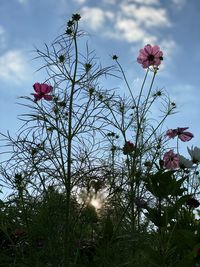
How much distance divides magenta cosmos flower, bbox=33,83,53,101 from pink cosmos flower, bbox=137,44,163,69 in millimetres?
1434

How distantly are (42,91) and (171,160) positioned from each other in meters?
1.16

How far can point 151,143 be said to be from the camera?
167 inches

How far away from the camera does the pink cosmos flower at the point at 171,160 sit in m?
3.76

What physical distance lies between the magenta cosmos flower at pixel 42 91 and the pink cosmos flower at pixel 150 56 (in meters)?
1.43

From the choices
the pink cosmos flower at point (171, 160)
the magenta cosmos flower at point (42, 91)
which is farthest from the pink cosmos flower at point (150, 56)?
the magenta cosmos flower at point (42, 91)

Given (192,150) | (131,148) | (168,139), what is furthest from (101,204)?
(168,139)

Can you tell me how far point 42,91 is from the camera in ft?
10.7

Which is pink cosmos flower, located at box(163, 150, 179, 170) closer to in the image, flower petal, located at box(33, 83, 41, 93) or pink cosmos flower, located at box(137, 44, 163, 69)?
pink cosmos flower, located at box(137, 44, 163, 69)

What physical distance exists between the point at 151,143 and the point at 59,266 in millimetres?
1663

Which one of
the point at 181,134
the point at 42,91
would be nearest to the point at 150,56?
the point at 181,134

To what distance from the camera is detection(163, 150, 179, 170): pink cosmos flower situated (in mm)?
3764

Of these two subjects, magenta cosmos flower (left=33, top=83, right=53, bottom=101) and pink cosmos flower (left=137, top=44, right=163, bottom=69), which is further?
pink cosmos flower (left=137, top=44, right=163, bottom=69)

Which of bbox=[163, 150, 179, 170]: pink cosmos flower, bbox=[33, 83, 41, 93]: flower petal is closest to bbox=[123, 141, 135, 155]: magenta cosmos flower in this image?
bbox=[163, 150, 179, 170]: pink cosmos flower

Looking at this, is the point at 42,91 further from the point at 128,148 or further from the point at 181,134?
the point at 181,134
